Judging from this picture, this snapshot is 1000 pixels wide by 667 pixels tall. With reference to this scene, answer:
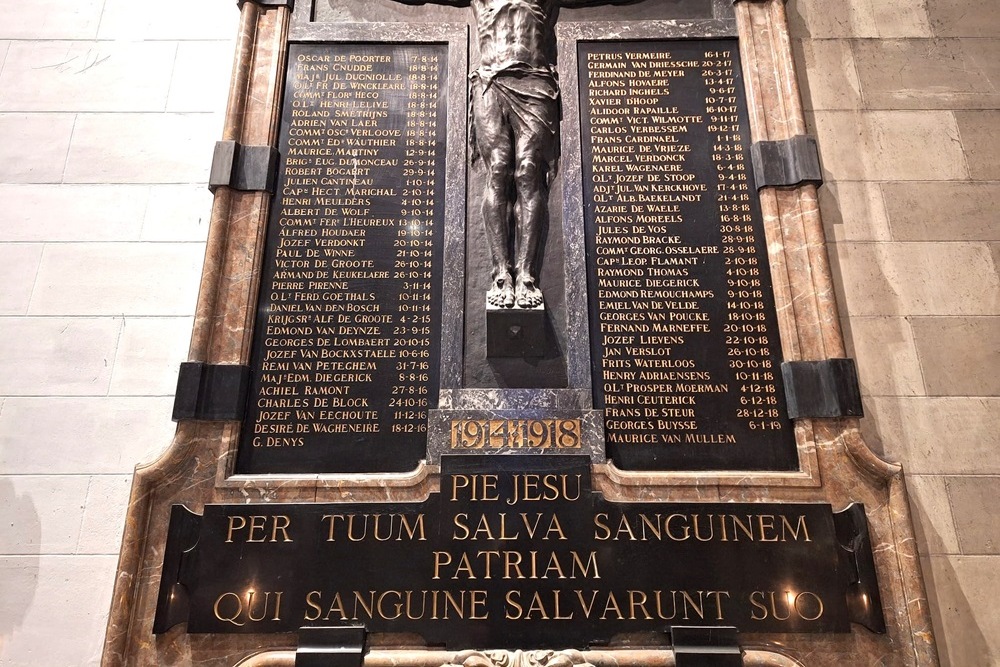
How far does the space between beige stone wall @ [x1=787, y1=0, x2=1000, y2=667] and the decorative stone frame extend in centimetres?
Answer: 39

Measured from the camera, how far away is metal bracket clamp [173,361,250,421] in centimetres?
462

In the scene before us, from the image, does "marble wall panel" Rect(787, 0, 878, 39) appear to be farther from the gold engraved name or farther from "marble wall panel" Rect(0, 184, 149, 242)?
"marble wall panel" Rect(0, 184, 149, 242)

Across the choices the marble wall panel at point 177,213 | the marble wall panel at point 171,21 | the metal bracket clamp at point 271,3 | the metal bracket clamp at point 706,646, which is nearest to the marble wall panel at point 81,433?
the marble wall panel at point 177,213

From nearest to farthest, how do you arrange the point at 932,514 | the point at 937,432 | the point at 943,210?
the point at 932,514 < the point at 937,432 < the point at 943,210

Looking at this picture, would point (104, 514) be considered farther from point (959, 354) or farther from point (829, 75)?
point (829, 75)

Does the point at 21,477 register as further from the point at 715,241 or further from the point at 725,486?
the point at 715,241

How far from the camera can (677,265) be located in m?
5.12

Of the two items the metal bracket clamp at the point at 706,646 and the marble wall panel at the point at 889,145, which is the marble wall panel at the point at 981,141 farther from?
the metal bracket clamp at the point at 706,646

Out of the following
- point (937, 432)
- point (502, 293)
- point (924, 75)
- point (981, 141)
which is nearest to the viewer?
point (937, 432)

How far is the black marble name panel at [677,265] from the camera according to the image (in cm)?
471

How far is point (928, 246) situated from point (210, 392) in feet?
19.0

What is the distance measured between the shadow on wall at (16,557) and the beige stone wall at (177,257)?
0.01 metres

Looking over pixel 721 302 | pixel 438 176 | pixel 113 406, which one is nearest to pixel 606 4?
pixel 438 176

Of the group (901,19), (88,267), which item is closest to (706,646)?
(88,267)
